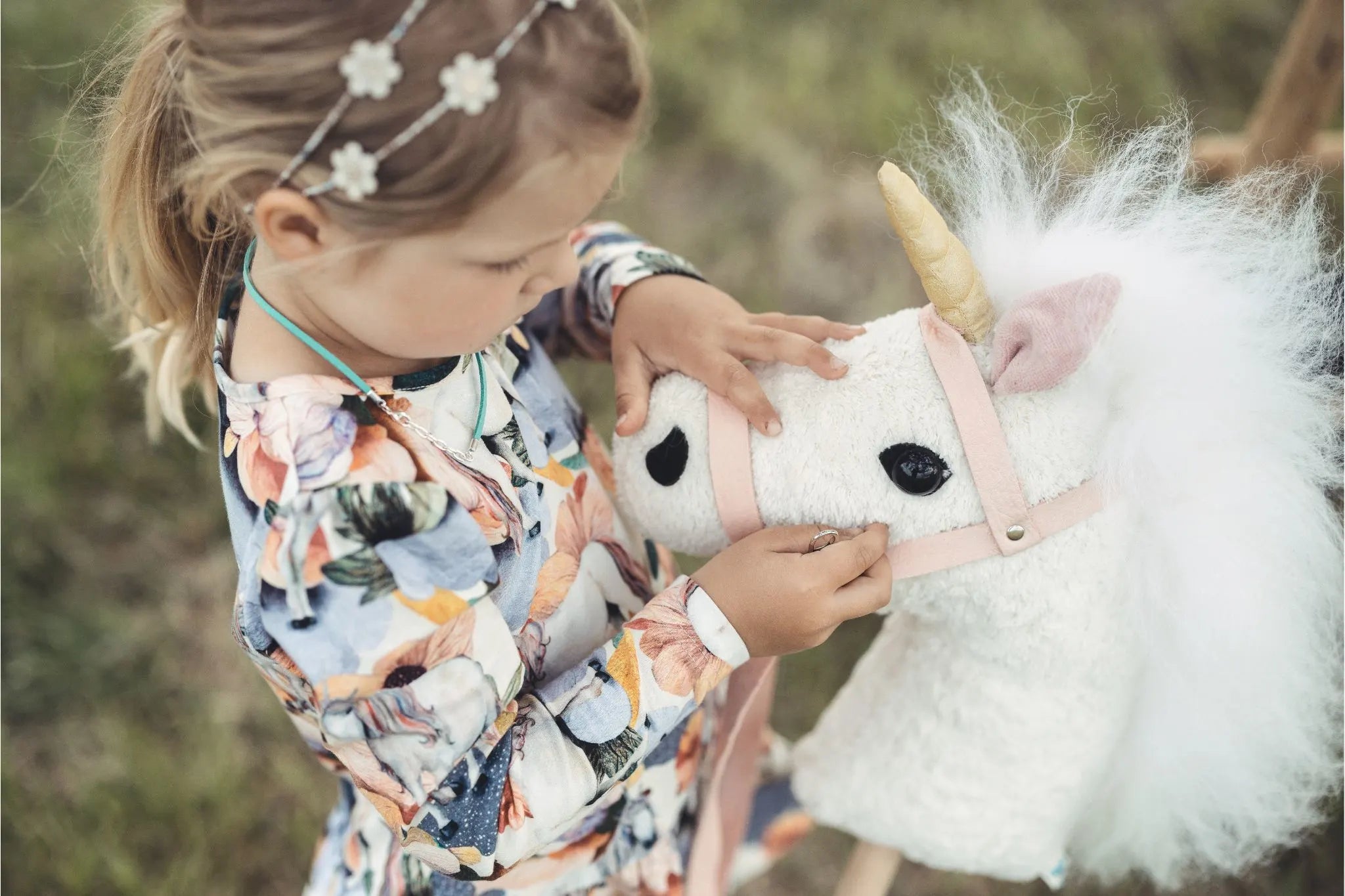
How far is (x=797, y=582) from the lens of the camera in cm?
74

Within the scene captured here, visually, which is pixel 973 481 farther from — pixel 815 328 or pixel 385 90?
pixel 385 90

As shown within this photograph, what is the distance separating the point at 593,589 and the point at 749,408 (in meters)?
0.22

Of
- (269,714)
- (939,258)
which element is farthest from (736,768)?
(269,714)

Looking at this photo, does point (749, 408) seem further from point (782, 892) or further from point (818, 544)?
point (782, 892)

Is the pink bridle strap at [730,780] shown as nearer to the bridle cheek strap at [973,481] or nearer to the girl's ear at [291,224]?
the bridle cheek strap at [973,481]

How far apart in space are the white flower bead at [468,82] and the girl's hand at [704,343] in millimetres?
283

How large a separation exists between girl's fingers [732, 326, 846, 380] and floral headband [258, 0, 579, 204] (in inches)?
11.5

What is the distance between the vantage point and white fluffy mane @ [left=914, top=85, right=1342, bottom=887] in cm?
70

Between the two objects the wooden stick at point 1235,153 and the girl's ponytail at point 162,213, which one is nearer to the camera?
the girl's ponytail at point 162,213

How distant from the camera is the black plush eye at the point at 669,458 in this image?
0.80 m

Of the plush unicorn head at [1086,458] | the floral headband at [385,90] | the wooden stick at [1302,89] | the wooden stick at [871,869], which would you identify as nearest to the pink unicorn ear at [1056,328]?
the plush unicorn head at [1086,458]

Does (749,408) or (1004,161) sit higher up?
(1004,161)

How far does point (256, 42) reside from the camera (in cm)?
60

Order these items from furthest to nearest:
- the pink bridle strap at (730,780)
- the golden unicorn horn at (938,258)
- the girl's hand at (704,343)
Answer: the pink bridle strap at (730,780)
the girl's hand at (704,343)
the golden unicorn horn at (938,258)
